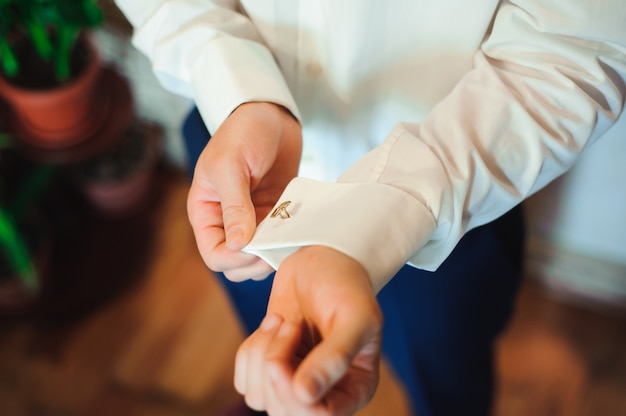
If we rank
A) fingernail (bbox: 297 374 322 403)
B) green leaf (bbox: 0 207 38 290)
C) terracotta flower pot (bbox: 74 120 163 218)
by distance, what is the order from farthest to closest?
terracotta flower pot (bbox: 74 120 163 218), green leaf (bbox: 0 207 38 290), fingernail (bbox: 297 374 322 403)

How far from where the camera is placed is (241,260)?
0.55m

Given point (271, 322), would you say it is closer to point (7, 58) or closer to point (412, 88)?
point (412, 88)

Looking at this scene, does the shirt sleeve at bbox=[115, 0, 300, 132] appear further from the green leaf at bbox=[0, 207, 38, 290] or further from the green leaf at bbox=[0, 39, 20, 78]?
the green leaf at bbox=[0, 207, 38, 290]

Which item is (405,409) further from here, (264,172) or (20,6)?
(20,6)

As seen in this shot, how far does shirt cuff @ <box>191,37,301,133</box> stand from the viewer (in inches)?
24.8

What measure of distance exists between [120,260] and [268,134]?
0.83 meters

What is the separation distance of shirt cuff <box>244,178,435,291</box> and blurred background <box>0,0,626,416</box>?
0.59 m

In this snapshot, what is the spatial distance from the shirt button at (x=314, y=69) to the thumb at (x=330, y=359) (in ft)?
1.16

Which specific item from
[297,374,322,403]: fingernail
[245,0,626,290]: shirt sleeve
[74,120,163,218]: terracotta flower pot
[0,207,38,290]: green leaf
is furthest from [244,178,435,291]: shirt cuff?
[74,120,163,218]: terracotta flower pot

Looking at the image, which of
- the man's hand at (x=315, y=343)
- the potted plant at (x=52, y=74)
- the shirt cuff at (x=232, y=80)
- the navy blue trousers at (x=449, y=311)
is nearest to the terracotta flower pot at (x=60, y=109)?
the potted plant at (x=52, y=74)

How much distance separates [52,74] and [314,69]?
1.79 feet

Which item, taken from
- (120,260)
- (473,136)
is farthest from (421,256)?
(120,260)

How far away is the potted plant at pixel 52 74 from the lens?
900 mm

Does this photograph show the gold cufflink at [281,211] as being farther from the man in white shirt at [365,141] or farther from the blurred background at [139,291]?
the blurred background at [139,291]
